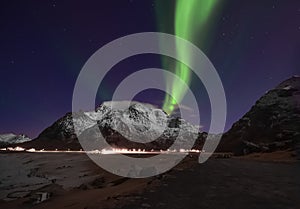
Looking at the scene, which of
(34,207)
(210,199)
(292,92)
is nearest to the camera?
(210,199)

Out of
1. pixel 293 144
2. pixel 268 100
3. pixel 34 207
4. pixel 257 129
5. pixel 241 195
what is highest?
pixel 268 100

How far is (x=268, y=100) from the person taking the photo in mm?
69812

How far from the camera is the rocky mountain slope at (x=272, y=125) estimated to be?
Answer: 153ft

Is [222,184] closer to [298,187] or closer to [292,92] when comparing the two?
[298,187]

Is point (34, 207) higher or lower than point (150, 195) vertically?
lower

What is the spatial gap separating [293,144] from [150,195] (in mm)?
39150

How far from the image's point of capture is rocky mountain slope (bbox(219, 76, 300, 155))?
46.8 metres

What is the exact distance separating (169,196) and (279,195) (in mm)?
4695

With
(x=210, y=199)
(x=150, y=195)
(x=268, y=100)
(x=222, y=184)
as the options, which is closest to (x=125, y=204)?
(x=150, y=195)

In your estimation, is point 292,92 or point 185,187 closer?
point 185,187

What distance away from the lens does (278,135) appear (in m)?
49.7

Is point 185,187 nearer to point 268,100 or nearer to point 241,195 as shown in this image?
point 241,195

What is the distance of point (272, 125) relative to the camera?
5712 cm

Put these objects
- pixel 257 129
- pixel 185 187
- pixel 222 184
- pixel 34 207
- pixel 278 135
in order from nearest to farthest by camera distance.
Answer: pixel 185 187, pixel 222 184, pixel 34 207, pixel 278 135, pixel 257 129
